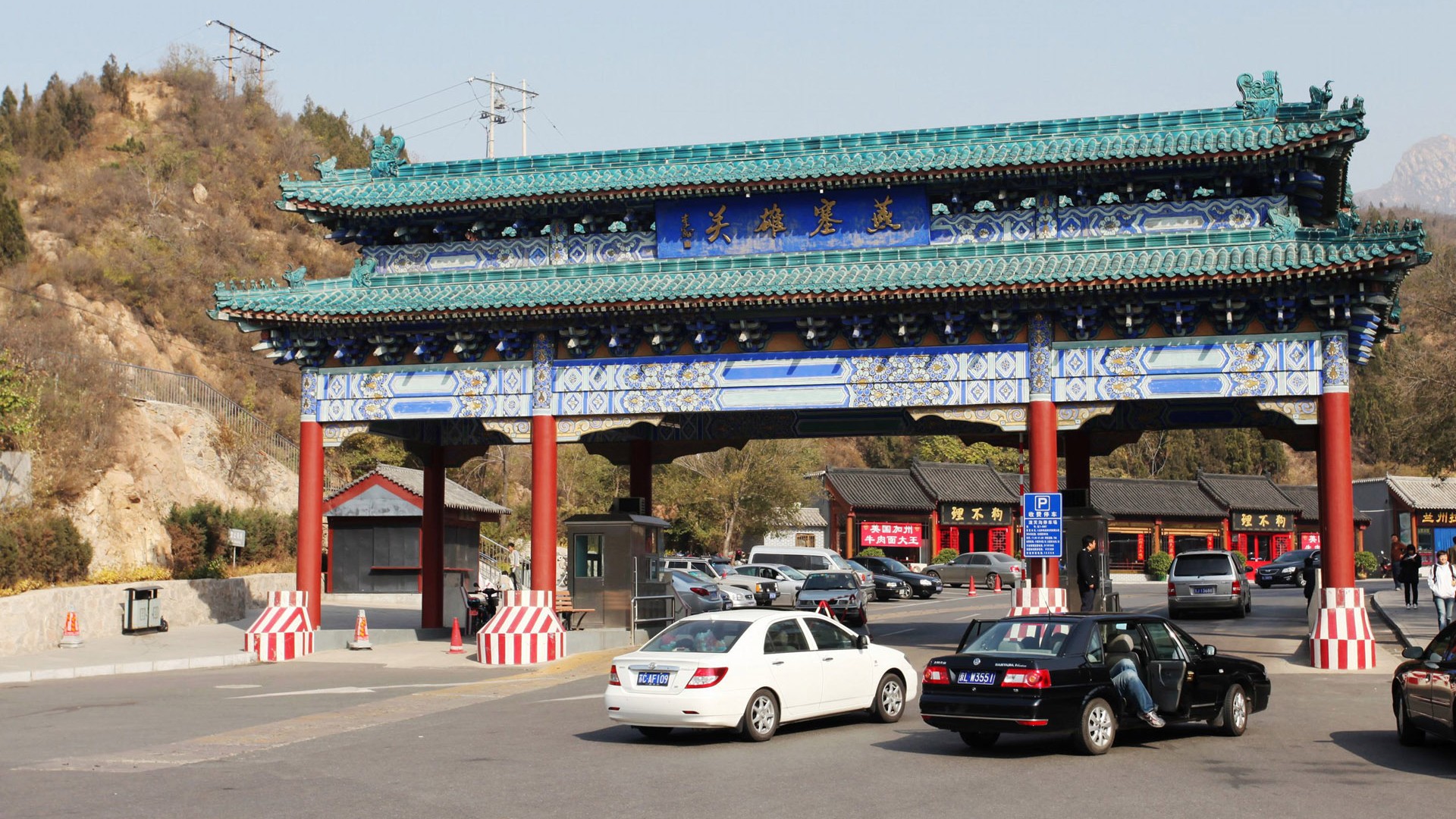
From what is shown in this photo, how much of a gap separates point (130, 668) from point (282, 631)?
2894 millimetres

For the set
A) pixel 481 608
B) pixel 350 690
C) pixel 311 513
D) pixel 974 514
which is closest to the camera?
pixel 350 690

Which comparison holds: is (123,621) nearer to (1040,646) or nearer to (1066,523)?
(1066,523)

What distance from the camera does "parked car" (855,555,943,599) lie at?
56894 millimetres

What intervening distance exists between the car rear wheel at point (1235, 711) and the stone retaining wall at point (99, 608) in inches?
861

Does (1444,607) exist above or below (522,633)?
above

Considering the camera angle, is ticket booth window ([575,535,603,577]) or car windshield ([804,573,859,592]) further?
car windshield ([804,573,859,592])

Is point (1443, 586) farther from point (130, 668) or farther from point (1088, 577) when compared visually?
point (130, 668)

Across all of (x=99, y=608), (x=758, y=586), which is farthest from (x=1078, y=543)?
(x=99, y=608)

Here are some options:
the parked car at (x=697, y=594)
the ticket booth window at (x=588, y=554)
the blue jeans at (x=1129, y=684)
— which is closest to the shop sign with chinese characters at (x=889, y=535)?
the parked car at (x=697, y=594)

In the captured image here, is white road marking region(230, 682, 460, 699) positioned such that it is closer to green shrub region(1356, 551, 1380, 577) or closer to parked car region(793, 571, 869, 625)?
parked car region(793, 571, 869, 625)

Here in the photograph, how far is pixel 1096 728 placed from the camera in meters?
14.0

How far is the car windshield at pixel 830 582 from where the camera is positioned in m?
35.5

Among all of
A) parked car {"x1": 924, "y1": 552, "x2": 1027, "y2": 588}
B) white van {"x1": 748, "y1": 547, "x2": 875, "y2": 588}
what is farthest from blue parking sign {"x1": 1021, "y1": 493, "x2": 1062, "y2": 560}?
parked car {"x1": 924, "y1": 552, "x2": 1027, "y2": 588}

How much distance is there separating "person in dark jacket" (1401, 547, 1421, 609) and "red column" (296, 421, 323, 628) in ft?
86.2
